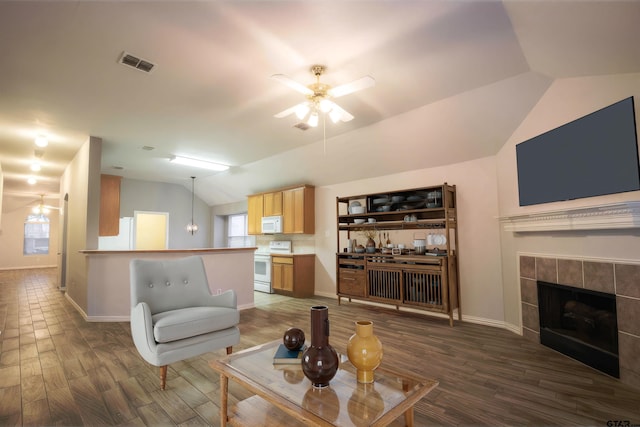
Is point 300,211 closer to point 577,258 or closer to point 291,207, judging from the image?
point 291,207

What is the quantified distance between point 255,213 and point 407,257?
13.7 feet

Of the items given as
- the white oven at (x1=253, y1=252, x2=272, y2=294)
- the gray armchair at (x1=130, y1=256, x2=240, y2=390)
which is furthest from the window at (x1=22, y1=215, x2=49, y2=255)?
the gray armchair at (x1=130, y1=256, x2=240, y2=390)

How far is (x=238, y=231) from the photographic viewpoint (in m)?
9.05

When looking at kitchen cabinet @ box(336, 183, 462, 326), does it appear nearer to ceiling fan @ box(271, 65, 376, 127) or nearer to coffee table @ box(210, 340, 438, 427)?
ceiling fan @ box(271, 65, 376, 127)

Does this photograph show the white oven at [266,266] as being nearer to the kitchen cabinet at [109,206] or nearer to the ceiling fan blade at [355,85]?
the kitchen cabinet at [109,206]

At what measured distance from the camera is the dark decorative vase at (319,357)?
1578 mm

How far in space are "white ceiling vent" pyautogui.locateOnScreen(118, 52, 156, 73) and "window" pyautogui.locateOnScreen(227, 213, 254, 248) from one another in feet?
19.6

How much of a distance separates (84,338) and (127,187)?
5498mm

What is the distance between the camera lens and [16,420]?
6.50 ft

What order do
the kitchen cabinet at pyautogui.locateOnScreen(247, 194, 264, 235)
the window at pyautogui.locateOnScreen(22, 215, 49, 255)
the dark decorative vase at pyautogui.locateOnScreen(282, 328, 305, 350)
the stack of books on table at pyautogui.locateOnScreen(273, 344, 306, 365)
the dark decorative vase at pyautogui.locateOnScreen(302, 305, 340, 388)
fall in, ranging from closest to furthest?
the dark decorative vase at pyautogui.locateOnScreen(302, 305, 340, 388), the stack of books on table at pyautogui.locateOnScreen(273, 344, 306, 365), the dark decorative vase at pyautogui.locateOnScreen(282, 328, 305, 350), the kitchen cabinet at pyautogui.locateOnScreen(247, 194, 264, 235), the window at pyautogui.locateOnScreen(22, 215, 49, 255)

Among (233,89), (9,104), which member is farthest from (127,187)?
(233,89)

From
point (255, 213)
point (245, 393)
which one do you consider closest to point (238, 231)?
point (255, 213)

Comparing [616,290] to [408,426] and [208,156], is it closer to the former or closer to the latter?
[408,426]

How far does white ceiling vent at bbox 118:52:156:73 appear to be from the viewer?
269cm
